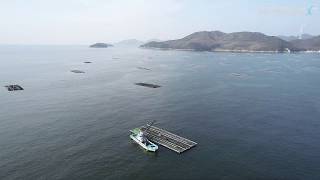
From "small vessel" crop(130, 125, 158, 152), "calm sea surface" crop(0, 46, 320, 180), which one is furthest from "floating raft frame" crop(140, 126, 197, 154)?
"small vessel" crop(130, 125, 158, 152)

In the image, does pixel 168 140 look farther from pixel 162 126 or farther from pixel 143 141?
pixel 162 126

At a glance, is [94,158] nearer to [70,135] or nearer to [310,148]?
[70,135]

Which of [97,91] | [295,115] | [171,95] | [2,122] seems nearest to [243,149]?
[295,115]

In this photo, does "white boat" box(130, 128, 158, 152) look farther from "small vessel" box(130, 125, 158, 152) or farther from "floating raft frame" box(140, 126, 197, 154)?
"floating raft frame" box(140, 126, 197, 154)

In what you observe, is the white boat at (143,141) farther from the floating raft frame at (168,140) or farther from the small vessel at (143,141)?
the floating raft frame at (168,140)

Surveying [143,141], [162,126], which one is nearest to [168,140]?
[143,141]
